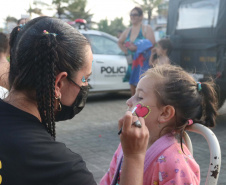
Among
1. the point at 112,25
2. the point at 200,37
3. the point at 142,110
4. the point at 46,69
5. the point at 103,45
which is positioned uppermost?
the point at 46,69

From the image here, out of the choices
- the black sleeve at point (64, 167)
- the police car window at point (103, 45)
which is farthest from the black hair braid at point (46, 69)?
the police car window at point (103, 45)

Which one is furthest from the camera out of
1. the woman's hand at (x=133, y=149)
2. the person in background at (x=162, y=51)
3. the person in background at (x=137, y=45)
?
the person in background at (x=137, y=45)

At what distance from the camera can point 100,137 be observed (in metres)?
5.31

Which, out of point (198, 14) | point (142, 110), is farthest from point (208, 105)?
point (198, 14)

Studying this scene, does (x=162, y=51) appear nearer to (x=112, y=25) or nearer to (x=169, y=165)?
(x=169, y=165)

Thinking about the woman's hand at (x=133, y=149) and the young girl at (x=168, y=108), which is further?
the young girl at (x=168, y=108)

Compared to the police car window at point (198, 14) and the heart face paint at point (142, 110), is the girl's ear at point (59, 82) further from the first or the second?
the police car window at point (198, 14)

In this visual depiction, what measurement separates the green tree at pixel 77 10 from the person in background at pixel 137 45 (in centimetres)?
3286

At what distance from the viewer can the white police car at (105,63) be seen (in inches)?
332

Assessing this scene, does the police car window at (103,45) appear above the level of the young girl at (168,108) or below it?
below

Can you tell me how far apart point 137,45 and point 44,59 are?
17.0 ft

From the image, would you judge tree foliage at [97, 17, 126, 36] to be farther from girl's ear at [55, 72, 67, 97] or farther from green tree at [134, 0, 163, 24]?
girl's ear at [55, 72, 67, 97]

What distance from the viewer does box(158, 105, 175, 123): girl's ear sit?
1975 millimetres

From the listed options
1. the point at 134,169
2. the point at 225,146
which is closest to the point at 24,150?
the point at 134,169
